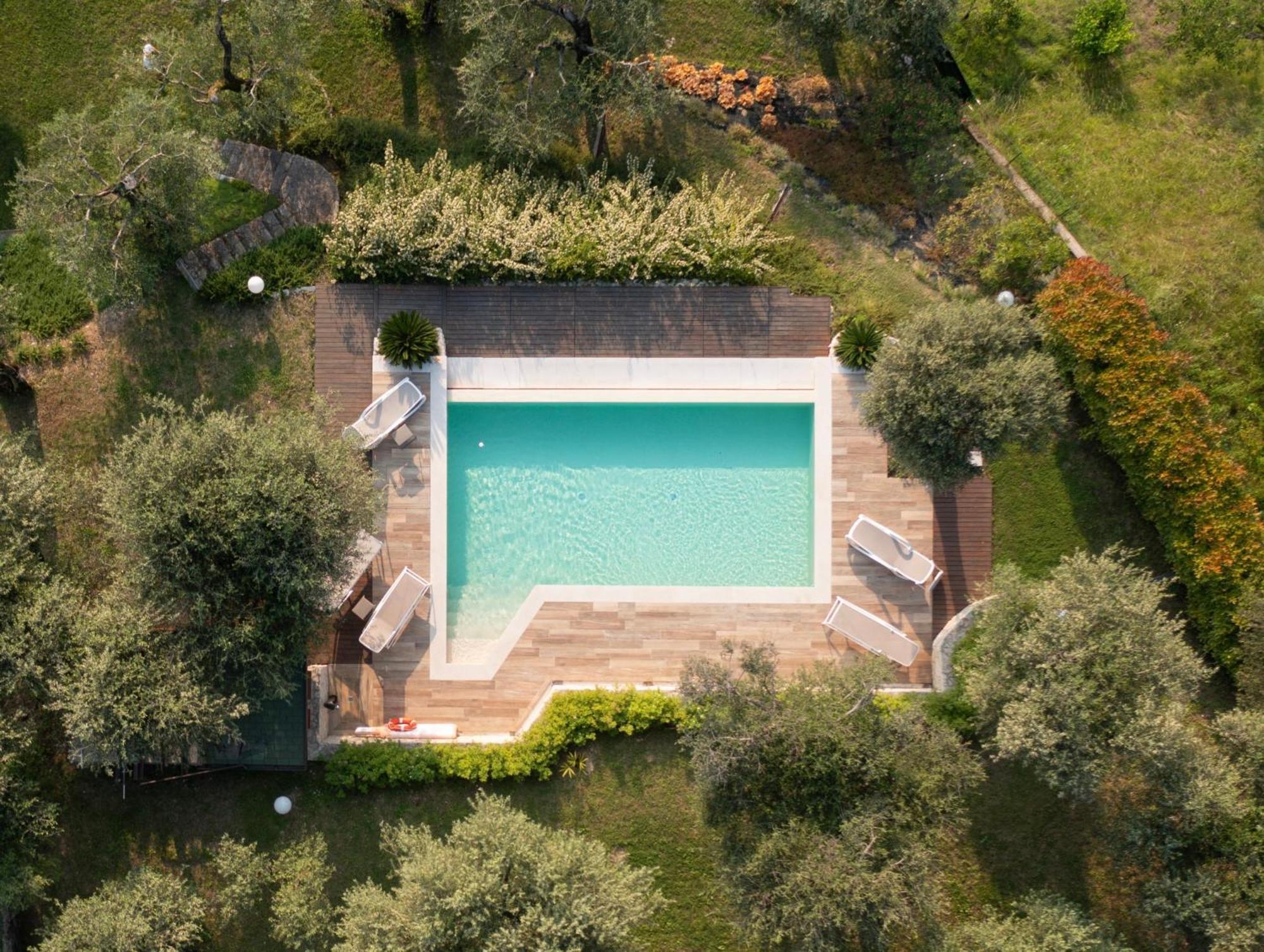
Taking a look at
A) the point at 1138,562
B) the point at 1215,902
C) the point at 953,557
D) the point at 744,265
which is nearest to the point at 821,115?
the point at 744,265

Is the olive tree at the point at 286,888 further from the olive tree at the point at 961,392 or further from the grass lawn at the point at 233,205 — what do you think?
the olive tree at the point at 961,392

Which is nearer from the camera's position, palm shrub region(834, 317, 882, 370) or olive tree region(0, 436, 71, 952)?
olive tree region(0, 436, 71, 952)

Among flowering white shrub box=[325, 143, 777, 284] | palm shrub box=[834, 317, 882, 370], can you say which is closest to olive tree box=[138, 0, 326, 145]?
flowering white shrub box=[325, 143, 777, 284]

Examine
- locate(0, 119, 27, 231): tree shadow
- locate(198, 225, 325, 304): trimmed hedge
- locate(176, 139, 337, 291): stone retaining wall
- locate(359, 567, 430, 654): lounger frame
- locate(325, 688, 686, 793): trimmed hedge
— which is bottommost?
locate(325, 688, 686, 793): trimmed hedge

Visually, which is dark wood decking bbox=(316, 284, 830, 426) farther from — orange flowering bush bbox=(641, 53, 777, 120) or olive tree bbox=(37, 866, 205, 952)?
olive tree bbox=(37, 866, 205, 952)

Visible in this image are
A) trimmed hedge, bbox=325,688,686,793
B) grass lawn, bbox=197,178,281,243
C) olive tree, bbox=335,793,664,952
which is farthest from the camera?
grass lawn, bbox=197,178,281,243

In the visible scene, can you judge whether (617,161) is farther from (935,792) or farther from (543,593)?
(935,792)

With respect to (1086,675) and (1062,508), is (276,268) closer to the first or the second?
(1062,508)
